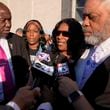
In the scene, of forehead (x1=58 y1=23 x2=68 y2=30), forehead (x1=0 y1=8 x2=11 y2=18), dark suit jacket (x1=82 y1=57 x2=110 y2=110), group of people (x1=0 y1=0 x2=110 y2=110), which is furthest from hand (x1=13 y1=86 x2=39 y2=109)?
forehead (x1=58 y1=23 x2=68 y2=30)

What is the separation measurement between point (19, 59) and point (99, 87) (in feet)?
4.63

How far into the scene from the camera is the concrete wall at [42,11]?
32.8ft

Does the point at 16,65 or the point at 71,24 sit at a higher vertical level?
the point at 71,24

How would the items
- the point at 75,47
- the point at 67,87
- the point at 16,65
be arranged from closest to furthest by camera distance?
the point at 67,87
the point at 16,65
the point at 75,47

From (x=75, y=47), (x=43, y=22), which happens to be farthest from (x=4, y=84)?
(x=43, y=22)

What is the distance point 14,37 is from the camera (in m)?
4.18

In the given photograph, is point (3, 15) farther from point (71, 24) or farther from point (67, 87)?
point (67, 87)

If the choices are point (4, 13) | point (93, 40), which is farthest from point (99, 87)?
point (4, 13)

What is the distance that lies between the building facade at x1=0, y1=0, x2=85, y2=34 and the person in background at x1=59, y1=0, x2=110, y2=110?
6.83 meters

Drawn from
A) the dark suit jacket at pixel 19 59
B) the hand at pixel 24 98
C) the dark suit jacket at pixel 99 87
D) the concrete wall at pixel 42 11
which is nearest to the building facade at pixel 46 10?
the concrete wall at pixel 42 11

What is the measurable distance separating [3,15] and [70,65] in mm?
807

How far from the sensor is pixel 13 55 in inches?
157

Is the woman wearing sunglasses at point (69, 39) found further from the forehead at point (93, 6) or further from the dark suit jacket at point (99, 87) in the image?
the dark suit jacket at point (99, 87)

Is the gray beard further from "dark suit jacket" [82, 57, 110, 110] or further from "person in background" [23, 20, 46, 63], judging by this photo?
"person in background" [23, 20, 46, 63]
